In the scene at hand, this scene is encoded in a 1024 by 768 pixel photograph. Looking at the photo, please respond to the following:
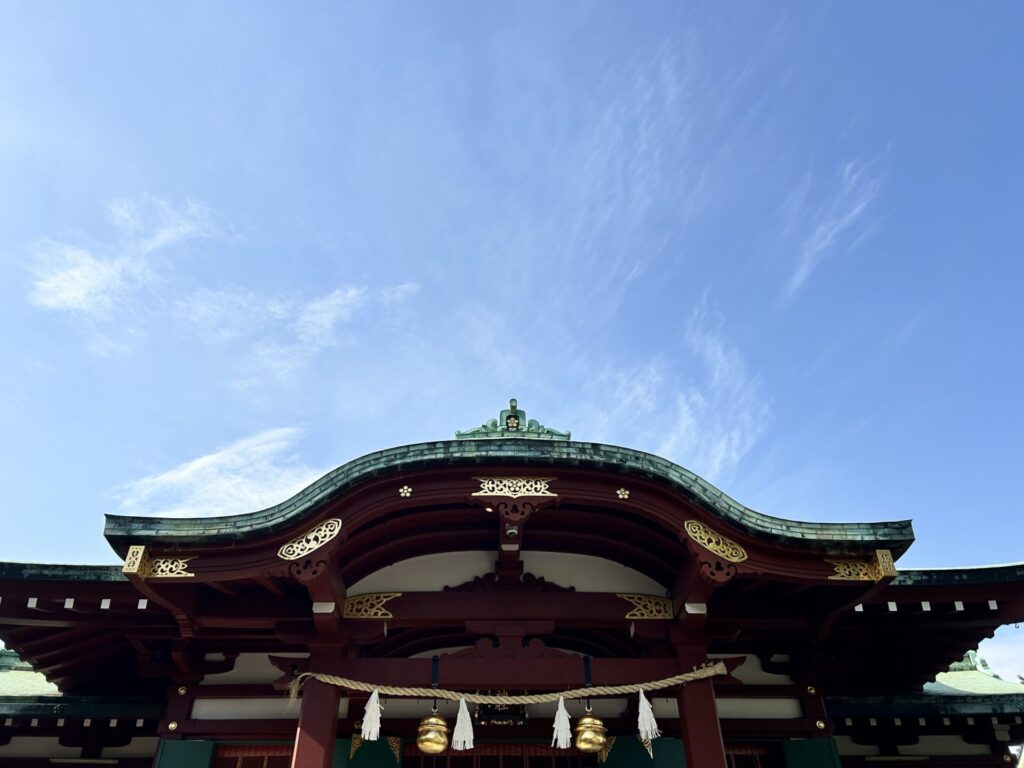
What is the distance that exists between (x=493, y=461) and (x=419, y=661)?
3.09 meters

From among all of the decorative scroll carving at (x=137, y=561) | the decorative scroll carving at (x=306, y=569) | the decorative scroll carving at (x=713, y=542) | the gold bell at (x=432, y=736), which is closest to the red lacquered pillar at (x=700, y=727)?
the decorative scroll carving at (x=713, y=542)

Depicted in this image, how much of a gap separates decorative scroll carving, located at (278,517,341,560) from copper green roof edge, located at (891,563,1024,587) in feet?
25.3

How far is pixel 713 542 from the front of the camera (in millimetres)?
9039

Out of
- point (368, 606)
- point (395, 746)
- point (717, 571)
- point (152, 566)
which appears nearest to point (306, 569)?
point (368, 606)

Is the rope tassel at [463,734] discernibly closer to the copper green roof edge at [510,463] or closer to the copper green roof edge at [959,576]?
the copper green roof edge at [510,463]

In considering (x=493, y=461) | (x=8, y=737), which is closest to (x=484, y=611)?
(x=493, y=461)

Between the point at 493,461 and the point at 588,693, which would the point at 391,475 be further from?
the point at 588,693

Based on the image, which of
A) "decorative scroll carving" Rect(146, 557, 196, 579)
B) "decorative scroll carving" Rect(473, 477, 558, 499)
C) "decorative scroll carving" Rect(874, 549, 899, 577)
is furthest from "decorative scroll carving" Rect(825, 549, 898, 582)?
"decorative scroll carving" Rect(146, 557, 196, 579)

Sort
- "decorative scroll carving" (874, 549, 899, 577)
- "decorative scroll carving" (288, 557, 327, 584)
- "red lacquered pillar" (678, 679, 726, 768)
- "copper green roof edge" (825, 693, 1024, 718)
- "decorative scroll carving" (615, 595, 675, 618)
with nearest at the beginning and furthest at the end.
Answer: "decorative scroll carving" (288, 557, 327, 584) < "red lacquered pillar" (678, 679, 726, 768) < "decorative scroll carving" (874, 549, 899, 577) < "decorative scroll carving" (615, 595, 675, 618) < "copper green roof edge" (825, 693, 1024, 718)

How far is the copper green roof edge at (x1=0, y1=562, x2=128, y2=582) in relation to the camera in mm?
9047

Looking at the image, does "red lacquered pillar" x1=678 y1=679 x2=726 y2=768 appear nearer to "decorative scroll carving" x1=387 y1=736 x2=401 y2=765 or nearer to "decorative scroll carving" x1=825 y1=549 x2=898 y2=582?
"decorative scroll carving" x1=825 y1=549 x2=898 y2=582

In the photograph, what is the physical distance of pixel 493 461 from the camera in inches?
354

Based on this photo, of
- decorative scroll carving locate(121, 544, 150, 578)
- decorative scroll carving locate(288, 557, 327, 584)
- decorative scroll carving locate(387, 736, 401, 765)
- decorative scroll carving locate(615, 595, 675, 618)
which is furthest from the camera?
decorative scroll carving locate(387, 736, 401, 765)

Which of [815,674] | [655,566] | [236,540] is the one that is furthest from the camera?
[815,674]
